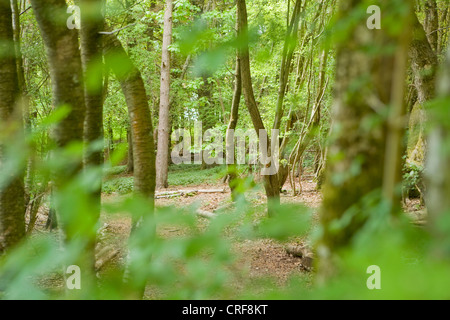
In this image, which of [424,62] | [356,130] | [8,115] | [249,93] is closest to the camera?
[356,130]

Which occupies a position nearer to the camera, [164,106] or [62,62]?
[62,62]

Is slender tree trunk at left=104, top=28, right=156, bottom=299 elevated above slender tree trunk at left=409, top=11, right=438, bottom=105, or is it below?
below

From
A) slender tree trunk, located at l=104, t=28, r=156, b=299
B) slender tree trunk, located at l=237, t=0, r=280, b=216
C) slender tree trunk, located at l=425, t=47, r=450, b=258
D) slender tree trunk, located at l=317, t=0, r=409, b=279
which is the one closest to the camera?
slender tree trunk, located at l=425, t=47, r=450, b=258

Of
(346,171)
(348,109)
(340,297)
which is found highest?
(348,109)

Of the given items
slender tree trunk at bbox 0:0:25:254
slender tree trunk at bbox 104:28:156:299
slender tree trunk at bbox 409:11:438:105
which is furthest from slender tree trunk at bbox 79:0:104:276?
slender tree trunk at bbox 409:11:438:105

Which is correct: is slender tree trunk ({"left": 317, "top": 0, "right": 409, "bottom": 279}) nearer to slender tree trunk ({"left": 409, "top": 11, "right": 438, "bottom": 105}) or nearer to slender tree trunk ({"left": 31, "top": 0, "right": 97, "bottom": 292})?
slender tree trunk ({"left": 31, "top": 0, "right": 97, "bottom": 292})

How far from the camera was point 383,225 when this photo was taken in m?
1.04

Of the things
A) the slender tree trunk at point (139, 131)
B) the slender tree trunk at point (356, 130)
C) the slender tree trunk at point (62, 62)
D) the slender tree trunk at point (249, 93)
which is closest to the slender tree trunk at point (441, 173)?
the slender tree trunk at point (356, 130)

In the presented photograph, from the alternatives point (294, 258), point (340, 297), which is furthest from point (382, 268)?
point (294, 258)

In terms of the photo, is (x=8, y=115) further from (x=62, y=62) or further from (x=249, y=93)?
(x=249, y=93)

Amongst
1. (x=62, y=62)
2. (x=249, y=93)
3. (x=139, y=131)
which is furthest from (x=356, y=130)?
(x=249, y=93)
